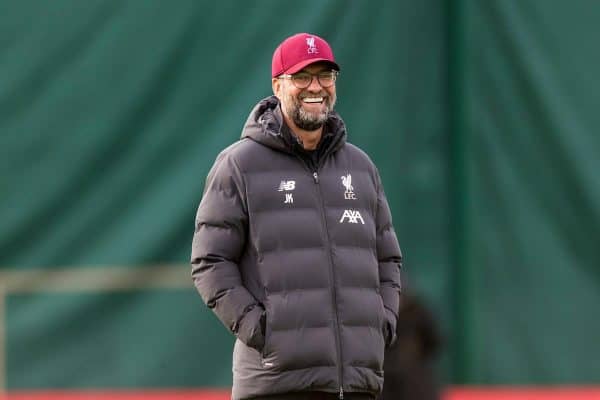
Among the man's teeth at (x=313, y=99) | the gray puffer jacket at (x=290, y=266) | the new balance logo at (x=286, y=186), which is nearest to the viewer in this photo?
the gray puffer jacket at (x=290, y=266)

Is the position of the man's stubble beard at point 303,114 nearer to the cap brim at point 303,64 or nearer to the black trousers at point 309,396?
the cap brim at point 303,64

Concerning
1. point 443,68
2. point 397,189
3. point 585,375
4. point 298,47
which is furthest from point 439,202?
point 298,47

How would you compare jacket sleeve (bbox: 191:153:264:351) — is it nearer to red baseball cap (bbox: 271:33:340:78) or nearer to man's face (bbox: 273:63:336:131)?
man's face (bbox: 273:63:336:131)

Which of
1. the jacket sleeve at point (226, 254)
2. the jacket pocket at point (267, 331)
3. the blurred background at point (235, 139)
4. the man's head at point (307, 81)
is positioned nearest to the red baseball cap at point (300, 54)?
the man's head at point (307, 81)

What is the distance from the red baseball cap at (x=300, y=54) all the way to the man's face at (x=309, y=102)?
0.09ft

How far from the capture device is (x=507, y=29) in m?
7.59

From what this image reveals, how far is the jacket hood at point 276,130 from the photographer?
449 centimetres

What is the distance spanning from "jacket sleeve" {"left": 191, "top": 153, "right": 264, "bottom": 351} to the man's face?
0.87ft

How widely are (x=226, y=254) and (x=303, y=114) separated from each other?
1.75 ft

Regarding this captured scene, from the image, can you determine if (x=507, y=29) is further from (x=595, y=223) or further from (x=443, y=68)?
(x=595, y=223)

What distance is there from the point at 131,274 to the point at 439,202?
69.5 inches

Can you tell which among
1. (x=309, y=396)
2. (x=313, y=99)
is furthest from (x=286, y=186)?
(x=309, y=396)

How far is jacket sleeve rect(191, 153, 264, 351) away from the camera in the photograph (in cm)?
433

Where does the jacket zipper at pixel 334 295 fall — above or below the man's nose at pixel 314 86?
below
